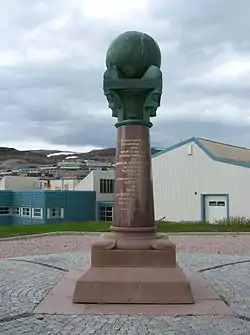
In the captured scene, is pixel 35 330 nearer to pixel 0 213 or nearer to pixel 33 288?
pixel 33 288

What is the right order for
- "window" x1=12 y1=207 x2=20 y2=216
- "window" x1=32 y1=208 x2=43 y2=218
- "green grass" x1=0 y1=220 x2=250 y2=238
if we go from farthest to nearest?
"window" x1=12 y1=207 x2=20 y2=216, "window" x1=32 y1=208 x2=43 y2=218, "green grass" x1=0 y1=220 x2=250 y2=238

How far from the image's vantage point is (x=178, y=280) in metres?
6.80

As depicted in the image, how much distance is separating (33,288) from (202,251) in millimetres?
7297

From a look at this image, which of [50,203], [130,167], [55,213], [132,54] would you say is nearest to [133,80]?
[132,54]

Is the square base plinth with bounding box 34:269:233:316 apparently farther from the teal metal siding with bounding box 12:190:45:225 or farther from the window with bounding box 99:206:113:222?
the window with bounding box 99:206:113:222

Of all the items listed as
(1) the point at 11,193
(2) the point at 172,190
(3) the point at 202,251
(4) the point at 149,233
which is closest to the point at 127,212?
(4) the point at 149,233

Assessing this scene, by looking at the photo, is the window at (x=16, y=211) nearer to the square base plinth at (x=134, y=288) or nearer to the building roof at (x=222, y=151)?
the building roof at (x=222, y=151)

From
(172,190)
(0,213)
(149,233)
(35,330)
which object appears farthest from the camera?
(0,213)

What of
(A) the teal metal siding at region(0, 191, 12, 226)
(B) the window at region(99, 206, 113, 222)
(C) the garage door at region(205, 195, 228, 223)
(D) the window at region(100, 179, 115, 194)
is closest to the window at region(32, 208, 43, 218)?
(A) the teal metal siding at region(0, 191, 12, 226)

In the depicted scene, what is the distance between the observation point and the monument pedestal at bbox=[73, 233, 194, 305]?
670 centimetres

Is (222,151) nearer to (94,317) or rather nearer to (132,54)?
(132,54)

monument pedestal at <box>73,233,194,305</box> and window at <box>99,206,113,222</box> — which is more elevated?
window at <box>99,206,113,222</box>

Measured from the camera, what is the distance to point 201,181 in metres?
34.0

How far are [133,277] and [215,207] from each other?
1082 inches
